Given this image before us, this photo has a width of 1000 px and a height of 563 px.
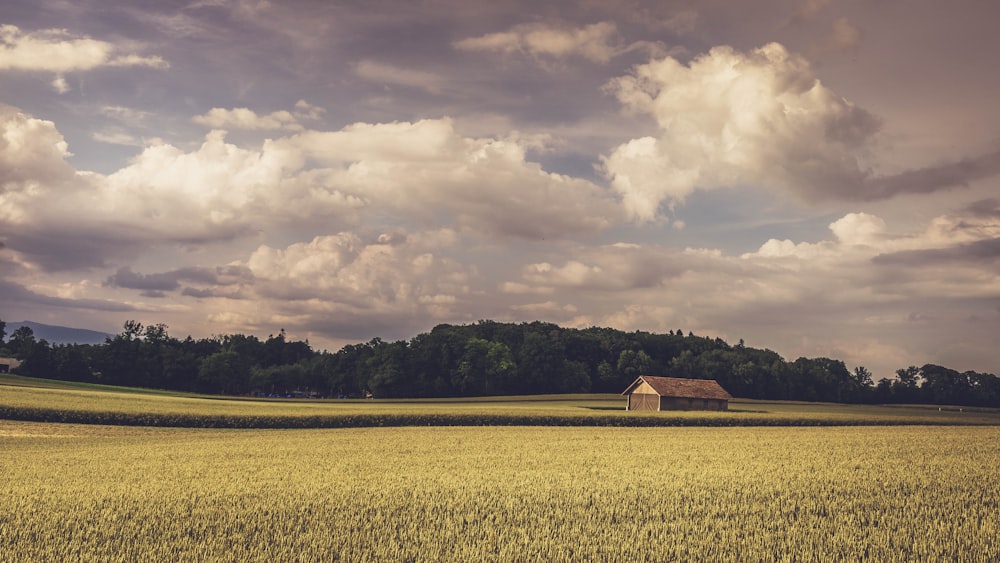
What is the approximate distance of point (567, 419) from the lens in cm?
5484

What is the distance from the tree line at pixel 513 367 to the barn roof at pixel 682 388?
1684 inches

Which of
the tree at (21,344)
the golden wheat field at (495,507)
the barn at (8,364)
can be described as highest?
the tree at (21,344)

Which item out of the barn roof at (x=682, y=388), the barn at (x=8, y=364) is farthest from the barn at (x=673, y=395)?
the barn at (x=8, y=364)

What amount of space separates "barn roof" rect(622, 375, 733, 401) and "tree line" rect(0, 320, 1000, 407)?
Result: 4277 centimetres

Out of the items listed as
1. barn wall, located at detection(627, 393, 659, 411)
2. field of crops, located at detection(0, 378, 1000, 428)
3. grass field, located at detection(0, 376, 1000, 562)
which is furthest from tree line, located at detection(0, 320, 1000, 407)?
grass field, located at detection(0, 376, 1000, 562)

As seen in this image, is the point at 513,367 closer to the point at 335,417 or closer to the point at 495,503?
the point at 335,417

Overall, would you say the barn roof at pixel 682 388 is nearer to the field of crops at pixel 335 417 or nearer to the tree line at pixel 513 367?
the field of crops at pixel 335 417

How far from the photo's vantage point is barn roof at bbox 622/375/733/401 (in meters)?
80.4

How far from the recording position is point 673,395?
80188mm

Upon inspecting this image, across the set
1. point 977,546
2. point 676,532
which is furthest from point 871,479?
point 676,532

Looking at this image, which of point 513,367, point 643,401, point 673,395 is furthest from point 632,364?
point 673,395

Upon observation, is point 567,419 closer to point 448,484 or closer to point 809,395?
point 448,484

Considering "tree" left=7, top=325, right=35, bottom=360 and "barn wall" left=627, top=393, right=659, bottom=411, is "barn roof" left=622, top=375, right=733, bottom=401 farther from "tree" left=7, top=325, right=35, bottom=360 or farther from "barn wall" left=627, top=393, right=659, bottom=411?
"tree" left=7, top=325, right=35, bottom=360

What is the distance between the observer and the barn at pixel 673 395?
79.9 meters
